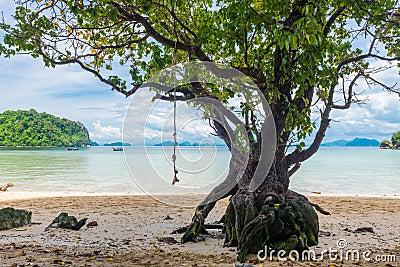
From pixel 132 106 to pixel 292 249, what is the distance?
3051 millimetres

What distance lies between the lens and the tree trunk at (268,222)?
522cm

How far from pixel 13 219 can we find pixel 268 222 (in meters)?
5.04

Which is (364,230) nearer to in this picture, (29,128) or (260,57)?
(260,57)

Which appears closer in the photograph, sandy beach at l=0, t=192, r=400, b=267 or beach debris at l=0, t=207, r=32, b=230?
sandy beach at l=0, t=192, r=400, b=267

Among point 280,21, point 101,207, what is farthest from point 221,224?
point 101,207

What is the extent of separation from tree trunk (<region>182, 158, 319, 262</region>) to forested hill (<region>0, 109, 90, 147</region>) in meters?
75.9

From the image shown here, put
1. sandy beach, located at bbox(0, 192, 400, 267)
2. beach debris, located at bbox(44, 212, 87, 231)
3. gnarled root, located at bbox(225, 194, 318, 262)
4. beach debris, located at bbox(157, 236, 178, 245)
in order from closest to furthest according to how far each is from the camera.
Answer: sandy beach, located at bbox(0, 192, 400, 267)
gnarled root, located at bbox(225, 194, 318, 262)
beach debris, located at bbox(157, 236, 178, 245)
beach debris, located at bbox(44, 212, 87, 231)

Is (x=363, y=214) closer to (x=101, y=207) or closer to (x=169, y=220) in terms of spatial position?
(x=169, y=220)

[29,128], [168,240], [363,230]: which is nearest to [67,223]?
[168,240]

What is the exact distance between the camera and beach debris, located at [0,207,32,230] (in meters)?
7.18

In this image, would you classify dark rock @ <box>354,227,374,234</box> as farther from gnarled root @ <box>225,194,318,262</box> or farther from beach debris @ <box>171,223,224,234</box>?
beach debris @ <box>171,223,224,234</box>

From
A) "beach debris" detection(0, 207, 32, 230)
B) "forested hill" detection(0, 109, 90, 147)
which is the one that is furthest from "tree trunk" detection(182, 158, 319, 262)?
"forested hill" detection(0, 109, 90, 147)

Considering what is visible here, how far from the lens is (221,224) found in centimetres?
757

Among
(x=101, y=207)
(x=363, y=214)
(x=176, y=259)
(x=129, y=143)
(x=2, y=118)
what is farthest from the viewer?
(x=2, y=118)
